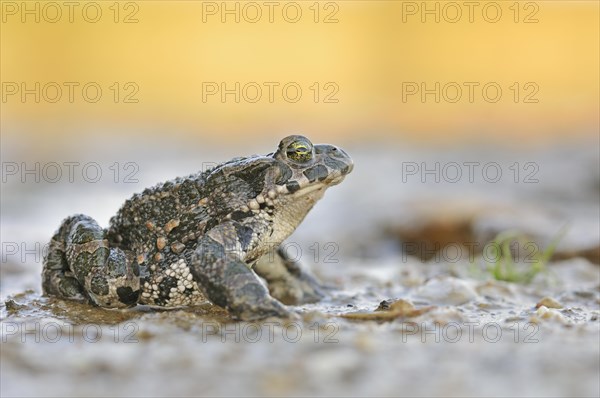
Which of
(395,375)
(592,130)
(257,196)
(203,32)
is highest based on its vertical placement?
(203,32)

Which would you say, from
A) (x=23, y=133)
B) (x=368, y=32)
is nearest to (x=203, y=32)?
(x=368, y=32)

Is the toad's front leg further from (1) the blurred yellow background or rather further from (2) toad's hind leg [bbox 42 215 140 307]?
(1) the blurred yellow background

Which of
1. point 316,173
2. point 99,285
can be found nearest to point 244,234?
point 316,173

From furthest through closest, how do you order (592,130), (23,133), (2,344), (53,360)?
(23,133)
(592,130)
(2,344)
(53,360)

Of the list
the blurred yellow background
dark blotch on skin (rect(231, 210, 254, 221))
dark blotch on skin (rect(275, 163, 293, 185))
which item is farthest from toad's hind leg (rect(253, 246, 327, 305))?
the blurred yellow background

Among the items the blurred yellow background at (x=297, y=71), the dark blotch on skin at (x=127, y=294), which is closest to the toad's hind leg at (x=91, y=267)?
the dark blotch on skin at (x=127, y=294)

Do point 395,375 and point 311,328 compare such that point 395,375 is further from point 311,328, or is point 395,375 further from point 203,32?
point 203,32
